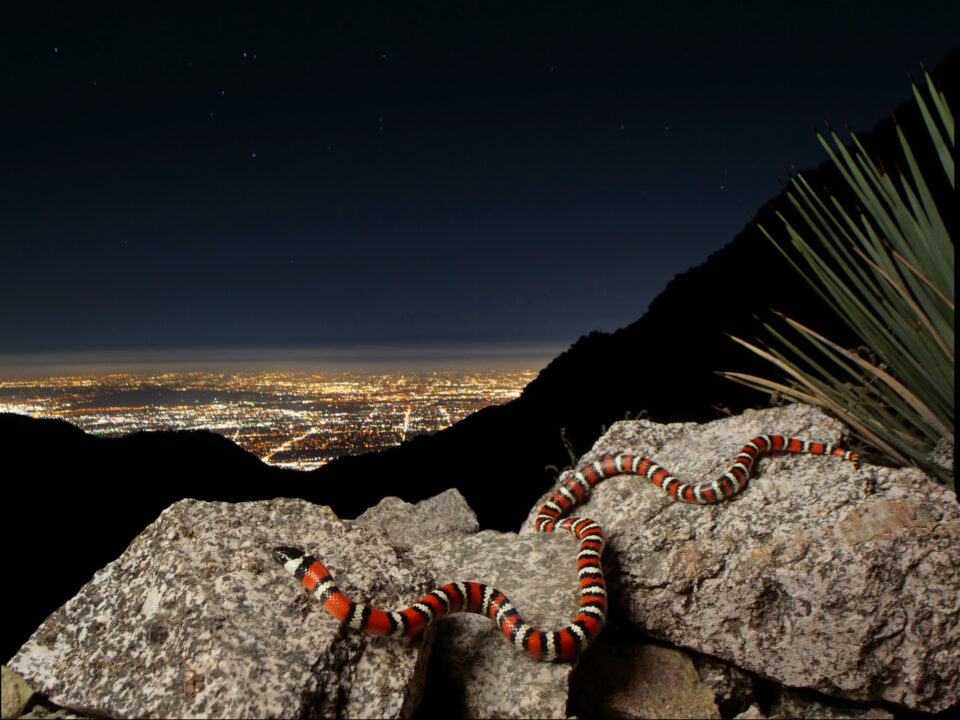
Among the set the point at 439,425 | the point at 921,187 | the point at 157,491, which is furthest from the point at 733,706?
the point at 157,491

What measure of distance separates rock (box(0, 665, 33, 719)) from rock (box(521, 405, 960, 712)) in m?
2.94

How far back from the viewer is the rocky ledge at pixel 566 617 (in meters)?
2.28

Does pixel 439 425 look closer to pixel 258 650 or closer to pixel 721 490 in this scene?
pixel 721 490

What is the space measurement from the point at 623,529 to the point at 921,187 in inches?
107

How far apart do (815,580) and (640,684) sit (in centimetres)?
114

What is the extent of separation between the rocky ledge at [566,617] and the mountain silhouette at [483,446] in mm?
919

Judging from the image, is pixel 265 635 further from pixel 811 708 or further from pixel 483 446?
pixel 483 446

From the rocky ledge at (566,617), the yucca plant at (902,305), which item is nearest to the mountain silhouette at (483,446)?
the yucca plant at (902,305)

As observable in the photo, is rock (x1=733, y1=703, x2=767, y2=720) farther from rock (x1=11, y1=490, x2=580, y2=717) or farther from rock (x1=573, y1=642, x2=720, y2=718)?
rock (x1=11, y1=490, x2=580, y2=717)

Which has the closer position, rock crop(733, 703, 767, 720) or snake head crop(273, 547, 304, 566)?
snake head crop(273, 547, 304, 566)

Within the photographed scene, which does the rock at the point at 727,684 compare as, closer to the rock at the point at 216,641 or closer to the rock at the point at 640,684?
the rock at the point at 640,684

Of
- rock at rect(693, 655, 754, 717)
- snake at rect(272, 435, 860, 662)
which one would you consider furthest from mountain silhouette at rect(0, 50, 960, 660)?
rock at rect(693, 655, 754, 717)

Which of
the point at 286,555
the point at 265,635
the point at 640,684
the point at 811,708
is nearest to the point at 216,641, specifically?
the point at 265,635

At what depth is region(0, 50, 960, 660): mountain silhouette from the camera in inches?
293
